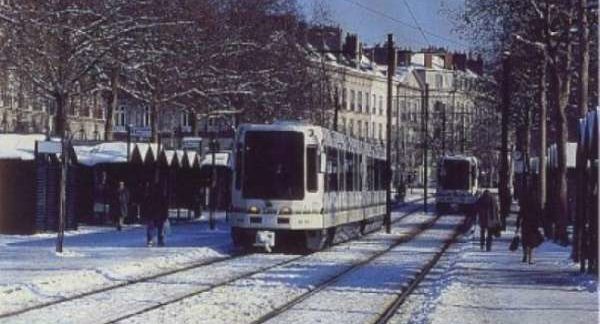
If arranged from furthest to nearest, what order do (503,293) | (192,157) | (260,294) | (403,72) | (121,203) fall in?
1. (403,72)
2. (192,157)
3. (121,203)
4. (503,293)
5. (260,294)

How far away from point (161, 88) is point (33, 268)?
112ft

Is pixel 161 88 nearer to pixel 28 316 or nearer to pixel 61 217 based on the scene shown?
pixel 61 217

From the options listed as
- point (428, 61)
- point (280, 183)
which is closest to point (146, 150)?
point (280, 183)

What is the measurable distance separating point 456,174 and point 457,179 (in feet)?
1.01

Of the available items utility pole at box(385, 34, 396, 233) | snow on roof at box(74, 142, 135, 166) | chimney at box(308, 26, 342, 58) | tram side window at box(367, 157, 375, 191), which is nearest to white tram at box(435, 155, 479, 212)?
chimney at box(308, 26, 342, 58)

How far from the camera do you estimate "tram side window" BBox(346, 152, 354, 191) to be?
42125 millimetres

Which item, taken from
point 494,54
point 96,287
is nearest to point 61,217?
point 96,287

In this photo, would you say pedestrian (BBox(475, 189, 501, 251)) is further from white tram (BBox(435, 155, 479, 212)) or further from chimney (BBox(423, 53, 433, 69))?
chimney (BBox(423, 53, 433, 69))

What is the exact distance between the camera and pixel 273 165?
37188 mm

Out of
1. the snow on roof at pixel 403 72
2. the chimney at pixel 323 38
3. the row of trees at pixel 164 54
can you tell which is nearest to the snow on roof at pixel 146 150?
the row of trees at pixel 164 54

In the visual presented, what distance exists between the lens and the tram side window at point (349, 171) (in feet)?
138

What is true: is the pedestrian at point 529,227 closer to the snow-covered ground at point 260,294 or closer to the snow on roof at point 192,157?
the snow-covered ground at point 260,294

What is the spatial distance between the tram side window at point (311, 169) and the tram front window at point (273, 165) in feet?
0.48

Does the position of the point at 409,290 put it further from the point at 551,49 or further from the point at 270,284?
the point at 551,49
